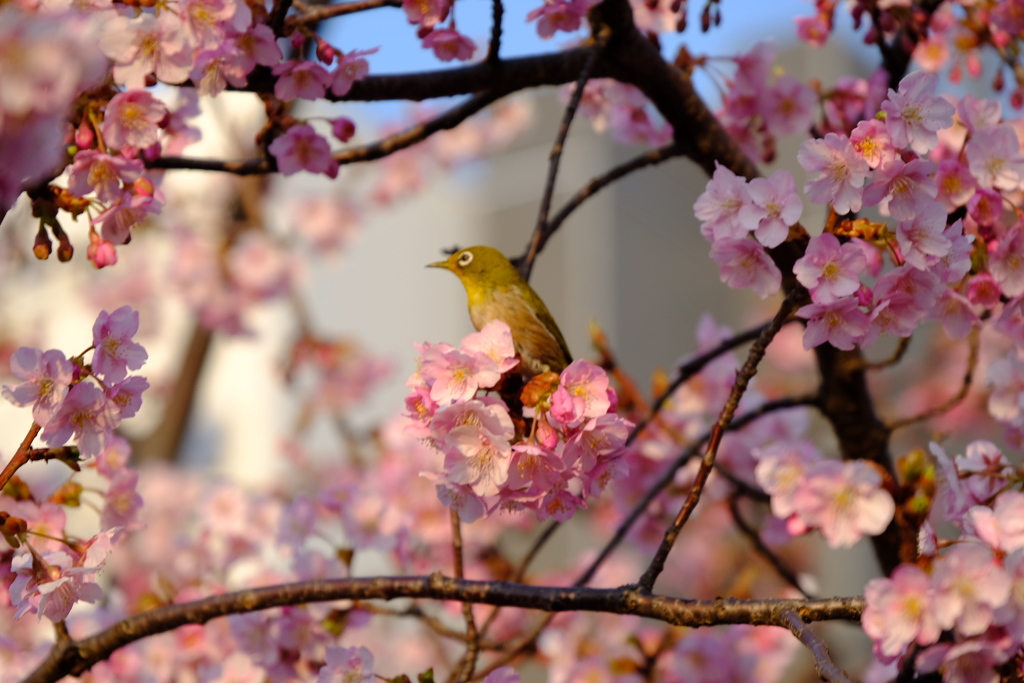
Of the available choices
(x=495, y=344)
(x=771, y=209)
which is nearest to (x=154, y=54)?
(x=495, y=344)

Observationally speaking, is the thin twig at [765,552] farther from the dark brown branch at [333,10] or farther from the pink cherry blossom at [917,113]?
the dark brown branch at [333,10]

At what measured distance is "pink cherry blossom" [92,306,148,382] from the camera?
1370mm

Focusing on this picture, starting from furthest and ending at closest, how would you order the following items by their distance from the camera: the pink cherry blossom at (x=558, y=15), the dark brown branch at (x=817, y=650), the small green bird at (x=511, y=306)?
the small green bird at (x=511, y=306)
the pink cherry blossom at (x=558, y=15)
the dark brown branch at (x=817, y=650)

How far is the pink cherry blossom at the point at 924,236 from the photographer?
1305mm

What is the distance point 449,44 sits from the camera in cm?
181

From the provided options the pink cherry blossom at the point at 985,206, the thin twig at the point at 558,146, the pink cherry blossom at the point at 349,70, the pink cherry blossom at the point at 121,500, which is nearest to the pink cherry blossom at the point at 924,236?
A: the pink cherry blossom at the point at 985,206

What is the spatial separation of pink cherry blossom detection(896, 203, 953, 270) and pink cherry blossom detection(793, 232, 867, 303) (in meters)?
0.07

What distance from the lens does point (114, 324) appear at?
1389 millimetres

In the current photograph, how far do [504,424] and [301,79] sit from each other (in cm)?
85

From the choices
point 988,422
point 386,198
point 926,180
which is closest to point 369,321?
point 386,198

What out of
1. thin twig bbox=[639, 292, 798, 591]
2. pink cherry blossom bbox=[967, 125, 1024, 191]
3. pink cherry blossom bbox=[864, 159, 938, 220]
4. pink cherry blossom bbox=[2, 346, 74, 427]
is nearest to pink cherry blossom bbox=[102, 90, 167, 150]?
pink cherry blossom bbox=[2, 346, 74, 427]

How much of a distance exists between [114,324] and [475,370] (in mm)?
560

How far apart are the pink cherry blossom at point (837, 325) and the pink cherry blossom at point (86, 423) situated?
1.03 metres

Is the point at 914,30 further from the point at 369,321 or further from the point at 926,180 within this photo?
the point at 369,321
